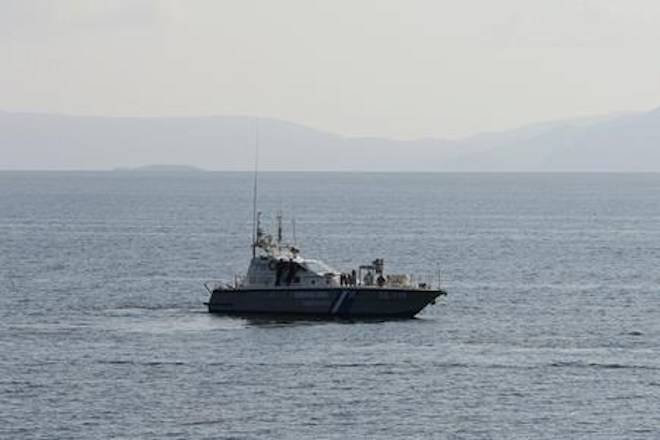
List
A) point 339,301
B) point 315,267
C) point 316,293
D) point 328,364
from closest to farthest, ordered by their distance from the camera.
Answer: point 328,364, point 339,301, point 316,293, point 315,267

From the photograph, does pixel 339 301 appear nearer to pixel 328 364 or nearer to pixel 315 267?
pixel 315 267

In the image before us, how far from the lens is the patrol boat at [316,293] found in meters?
104

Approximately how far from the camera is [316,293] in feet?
341

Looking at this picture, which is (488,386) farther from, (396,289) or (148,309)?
(148,309)

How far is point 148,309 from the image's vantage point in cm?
11238

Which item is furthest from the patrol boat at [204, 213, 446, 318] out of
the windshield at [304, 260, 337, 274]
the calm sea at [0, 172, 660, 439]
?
the calm sea at [0, 172, 660, 439]

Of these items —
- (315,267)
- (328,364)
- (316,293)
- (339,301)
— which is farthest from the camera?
(315,267)

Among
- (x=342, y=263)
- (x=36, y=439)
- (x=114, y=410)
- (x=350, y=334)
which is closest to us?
(x=36, y=439)

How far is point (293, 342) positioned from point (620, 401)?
23.2 m

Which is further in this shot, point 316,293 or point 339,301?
point 316,293

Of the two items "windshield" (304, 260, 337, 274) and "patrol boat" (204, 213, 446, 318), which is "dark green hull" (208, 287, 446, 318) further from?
"windshield" (304, 260, 337, 274)

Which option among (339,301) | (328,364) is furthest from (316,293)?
(328,364)

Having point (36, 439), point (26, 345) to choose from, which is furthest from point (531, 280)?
point (36, 439)

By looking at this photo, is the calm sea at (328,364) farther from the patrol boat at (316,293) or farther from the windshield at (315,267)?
the windshield at (315,267)
